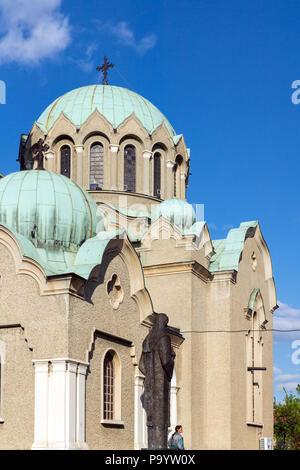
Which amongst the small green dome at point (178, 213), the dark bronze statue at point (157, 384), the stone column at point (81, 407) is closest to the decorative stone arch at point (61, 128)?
the small green dome at point (178, 213)

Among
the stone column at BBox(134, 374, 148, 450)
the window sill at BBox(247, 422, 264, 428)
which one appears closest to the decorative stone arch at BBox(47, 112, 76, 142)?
the stone column at BBox(134, 374, 148, 450)

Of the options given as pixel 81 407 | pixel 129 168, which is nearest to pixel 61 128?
pixel 129 168

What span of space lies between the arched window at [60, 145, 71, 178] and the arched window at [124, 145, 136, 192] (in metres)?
1.95

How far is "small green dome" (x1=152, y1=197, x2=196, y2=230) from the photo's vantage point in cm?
2397

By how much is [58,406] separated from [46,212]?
510 centimetres

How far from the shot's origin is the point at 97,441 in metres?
17.5

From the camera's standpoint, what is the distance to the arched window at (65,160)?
89.5 feet

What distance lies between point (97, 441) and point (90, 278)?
11.8ft

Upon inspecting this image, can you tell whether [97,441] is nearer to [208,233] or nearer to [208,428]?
[208,428]

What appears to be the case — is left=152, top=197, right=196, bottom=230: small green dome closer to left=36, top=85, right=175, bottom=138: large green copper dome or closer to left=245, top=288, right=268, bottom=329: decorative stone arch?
left=245, top=288, right=268, bottom=329: decorative stone arch

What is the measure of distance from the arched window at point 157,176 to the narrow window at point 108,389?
1016 centimetres

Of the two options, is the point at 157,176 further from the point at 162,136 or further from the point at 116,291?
→ the point at 116,291

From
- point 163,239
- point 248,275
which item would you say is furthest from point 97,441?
point 248,275
